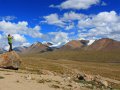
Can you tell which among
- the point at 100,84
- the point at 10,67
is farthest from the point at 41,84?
the point at 10,67

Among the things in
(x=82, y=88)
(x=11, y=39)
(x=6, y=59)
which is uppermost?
(x=11, y=39)

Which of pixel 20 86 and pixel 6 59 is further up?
pixel 6 59

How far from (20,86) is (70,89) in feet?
15.2

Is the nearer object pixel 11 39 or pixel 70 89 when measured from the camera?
pixel 70 89

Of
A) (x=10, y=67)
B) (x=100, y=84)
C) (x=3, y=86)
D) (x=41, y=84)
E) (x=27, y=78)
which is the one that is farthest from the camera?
(x=10, y=67)

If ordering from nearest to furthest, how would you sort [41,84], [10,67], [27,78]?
[41,84] < [27,78] < [10,67]

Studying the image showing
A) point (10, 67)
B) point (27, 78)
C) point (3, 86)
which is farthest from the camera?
point (10, 67)

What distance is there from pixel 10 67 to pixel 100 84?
1623 cm

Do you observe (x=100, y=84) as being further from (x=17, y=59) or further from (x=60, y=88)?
(x=17, y=59)

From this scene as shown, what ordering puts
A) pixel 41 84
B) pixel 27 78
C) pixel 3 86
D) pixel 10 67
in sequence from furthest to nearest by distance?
pixel 10 67, pixel 27 78, pixel 41 84, pixel 3 86

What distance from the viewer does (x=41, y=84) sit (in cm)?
3180

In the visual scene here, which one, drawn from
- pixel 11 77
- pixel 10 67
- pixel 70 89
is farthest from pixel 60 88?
pixel 10 67

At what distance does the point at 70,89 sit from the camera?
1182 inches

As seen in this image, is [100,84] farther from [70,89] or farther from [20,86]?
[20,86]
